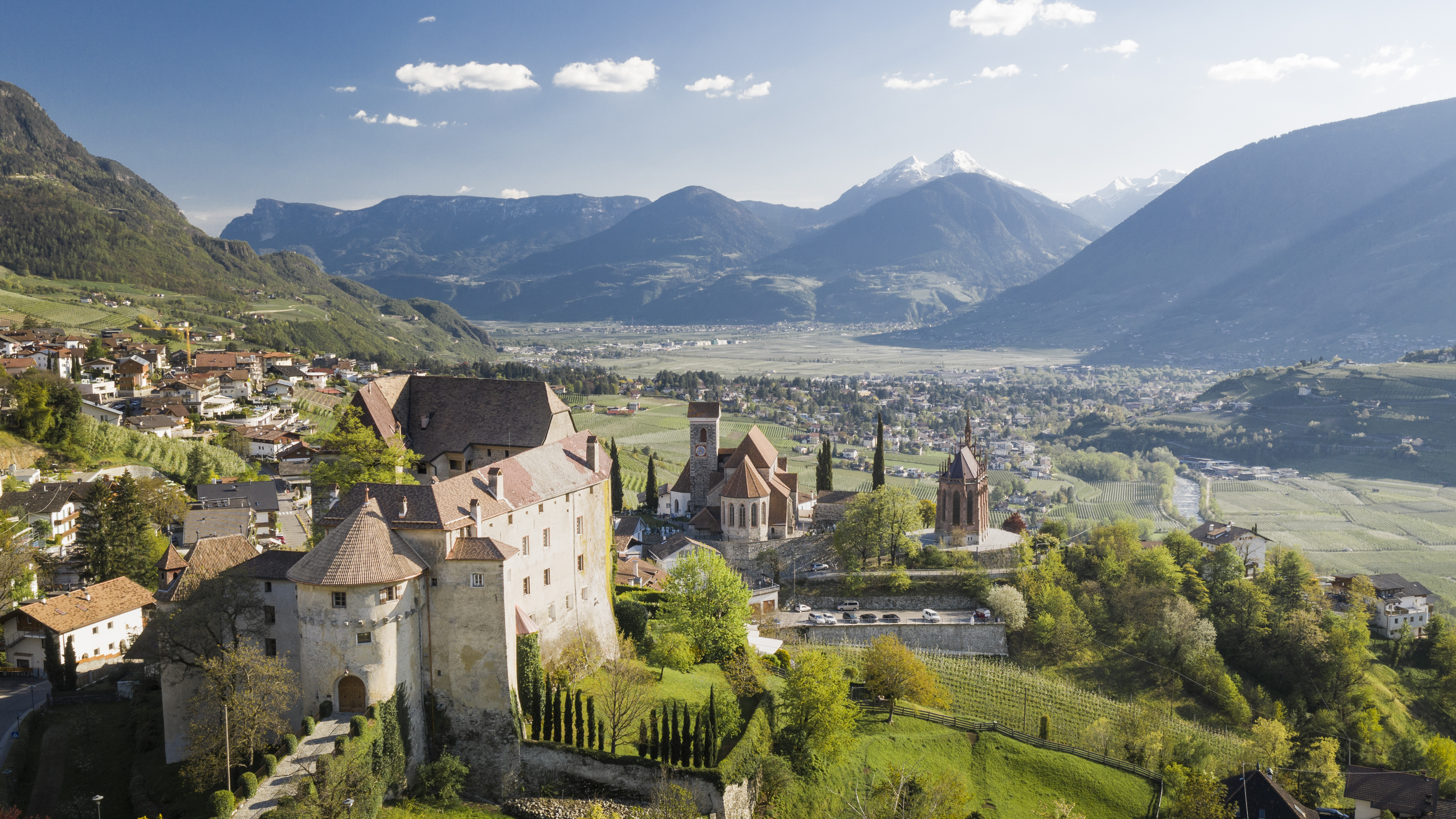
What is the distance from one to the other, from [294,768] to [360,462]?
20.5 metres

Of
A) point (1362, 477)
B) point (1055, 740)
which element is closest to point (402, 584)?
point (1055, 740)

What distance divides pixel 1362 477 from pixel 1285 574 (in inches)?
4467

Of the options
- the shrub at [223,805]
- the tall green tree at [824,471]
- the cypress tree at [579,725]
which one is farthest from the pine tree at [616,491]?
the shrub at [223,805]

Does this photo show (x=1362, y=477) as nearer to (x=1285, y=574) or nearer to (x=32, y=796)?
(x=1285, y=574)

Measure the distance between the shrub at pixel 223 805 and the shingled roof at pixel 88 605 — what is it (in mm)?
32766

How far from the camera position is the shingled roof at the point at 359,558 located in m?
34.0

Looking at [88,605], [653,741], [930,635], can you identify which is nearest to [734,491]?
[930,635]

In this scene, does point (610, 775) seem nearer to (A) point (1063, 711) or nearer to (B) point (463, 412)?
(B) point (463, 412)

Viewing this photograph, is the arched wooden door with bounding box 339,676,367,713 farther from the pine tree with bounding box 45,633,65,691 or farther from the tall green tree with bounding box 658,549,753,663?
the pine tree with bounding box 45,633,65,691

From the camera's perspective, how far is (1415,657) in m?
79.8

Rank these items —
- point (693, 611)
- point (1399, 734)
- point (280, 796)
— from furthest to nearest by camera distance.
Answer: point (1399, 734) < point (693, 611) < point (280, 796)

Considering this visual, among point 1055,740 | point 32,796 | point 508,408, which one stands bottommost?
point 1055,740

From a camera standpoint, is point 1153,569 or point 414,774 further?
point 1153,569

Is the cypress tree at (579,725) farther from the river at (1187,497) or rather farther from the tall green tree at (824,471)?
the river at (1187,497)
